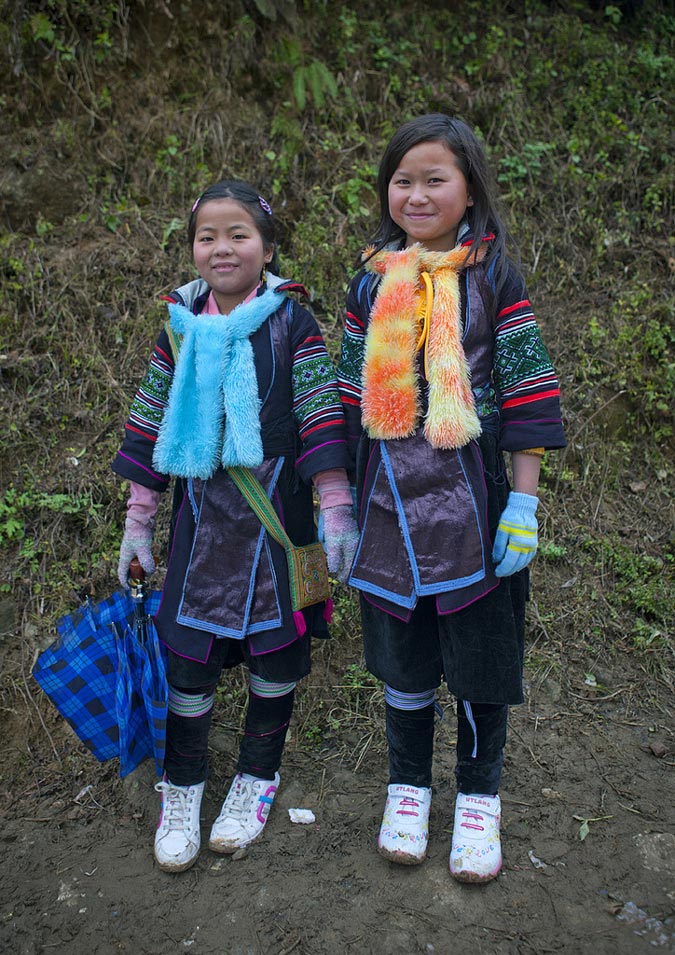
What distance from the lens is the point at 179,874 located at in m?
2.53

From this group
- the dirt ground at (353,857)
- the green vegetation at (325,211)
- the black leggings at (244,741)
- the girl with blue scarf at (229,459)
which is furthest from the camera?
the green vegetation at (325,211)

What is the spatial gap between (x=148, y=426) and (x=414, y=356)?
0.90 meters

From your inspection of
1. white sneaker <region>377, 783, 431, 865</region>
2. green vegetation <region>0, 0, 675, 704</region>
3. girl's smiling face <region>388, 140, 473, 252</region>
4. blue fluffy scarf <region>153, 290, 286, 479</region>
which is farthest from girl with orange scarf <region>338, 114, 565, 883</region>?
green vegetation <region>0, 0, 675, 704</region>

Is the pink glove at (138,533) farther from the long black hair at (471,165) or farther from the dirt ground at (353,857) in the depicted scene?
the long black hair at (471,165)

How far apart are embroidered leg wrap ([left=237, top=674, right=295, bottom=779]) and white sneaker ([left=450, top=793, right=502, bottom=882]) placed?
0.64 m

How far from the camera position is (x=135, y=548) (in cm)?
253

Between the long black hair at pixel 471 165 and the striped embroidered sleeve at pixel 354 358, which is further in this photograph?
the striped embroidered sleeve at pixel 354 358

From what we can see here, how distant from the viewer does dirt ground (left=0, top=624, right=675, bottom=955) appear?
7.52ft

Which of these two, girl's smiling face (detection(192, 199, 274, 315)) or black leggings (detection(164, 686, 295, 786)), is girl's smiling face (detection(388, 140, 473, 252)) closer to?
girl's smiling face (detection(192, 199, 274, 315))

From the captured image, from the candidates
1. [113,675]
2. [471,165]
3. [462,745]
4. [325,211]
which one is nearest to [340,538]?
[462,745]

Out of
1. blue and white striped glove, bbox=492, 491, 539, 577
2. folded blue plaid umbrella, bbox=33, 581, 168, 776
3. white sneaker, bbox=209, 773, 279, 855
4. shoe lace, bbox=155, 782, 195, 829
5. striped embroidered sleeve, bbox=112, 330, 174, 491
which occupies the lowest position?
white sneaker, bbox=209, 773, 279, 855

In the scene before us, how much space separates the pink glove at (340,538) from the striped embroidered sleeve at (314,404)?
0.14 metres

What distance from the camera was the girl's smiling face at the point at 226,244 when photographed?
94.0 inches

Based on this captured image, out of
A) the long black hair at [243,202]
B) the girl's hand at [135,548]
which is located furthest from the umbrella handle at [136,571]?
the long black hair at [243,202]
